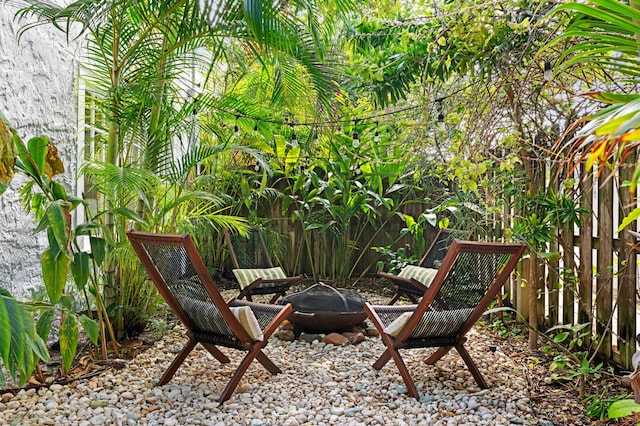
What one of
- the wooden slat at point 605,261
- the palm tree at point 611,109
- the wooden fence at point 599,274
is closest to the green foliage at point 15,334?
the palm tree at point 611,109

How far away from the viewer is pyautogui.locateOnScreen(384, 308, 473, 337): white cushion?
3.20m

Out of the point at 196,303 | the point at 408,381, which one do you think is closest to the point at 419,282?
the point at 408,381

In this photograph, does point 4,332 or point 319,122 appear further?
point 319,122

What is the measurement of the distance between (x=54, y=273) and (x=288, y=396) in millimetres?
1437

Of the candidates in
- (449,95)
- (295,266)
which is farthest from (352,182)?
(449,95)

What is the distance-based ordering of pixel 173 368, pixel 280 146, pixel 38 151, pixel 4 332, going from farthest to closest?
pixel 280 146 < pixel 173 368 < pixel 38 151 < pixel 4 332

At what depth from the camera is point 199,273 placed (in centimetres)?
293

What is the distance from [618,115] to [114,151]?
11.2 feet

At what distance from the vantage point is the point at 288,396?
10.5ft

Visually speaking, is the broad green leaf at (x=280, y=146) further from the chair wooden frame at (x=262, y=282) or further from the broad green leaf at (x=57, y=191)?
the broad green leaf at (x=57, y=191)

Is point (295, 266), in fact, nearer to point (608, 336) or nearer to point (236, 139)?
point (236, 139)

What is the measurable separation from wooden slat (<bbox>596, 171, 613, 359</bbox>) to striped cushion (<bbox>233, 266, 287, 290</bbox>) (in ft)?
9.35

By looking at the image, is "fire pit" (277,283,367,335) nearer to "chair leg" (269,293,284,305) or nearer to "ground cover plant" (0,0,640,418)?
"chair leg" (269,293,284,305)

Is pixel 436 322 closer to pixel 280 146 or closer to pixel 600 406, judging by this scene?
pixel 600 406
